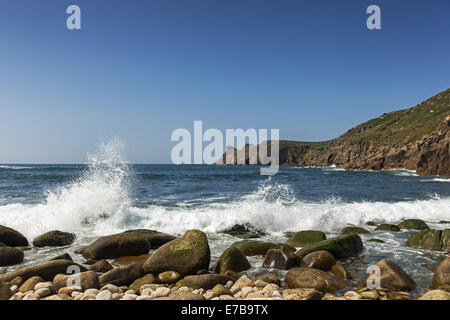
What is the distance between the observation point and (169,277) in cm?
552

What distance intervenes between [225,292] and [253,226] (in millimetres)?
5906

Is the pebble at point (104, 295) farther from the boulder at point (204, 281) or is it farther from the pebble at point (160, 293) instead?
the boulder at point (204, 281)

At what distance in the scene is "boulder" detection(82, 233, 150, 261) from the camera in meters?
7.13

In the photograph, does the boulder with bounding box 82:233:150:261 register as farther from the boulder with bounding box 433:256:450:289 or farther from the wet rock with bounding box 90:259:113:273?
the boulder with bounding box 433:256:450:289

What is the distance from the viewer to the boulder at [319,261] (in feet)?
19.9

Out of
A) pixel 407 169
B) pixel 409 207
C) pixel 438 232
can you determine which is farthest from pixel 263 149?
pixel 438 232

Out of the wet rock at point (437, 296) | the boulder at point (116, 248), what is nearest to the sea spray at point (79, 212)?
A: the boulder at point (116, 248)

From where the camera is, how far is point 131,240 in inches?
291

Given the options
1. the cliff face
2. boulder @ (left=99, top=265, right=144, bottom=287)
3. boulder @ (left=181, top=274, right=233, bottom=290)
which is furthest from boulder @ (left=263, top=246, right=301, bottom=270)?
the cliff face

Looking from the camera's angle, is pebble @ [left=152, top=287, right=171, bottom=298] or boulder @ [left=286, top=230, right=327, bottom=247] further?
boulder @ [left=286, top=230, right=327, bottom=247]

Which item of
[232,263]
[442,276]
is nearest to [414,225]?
[442,276]

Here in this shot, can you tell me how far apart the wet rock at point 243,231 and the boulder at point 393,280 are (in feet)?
15.6

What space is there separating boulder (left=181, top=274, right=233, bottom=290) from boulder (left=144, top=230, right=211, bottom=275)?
63cm
